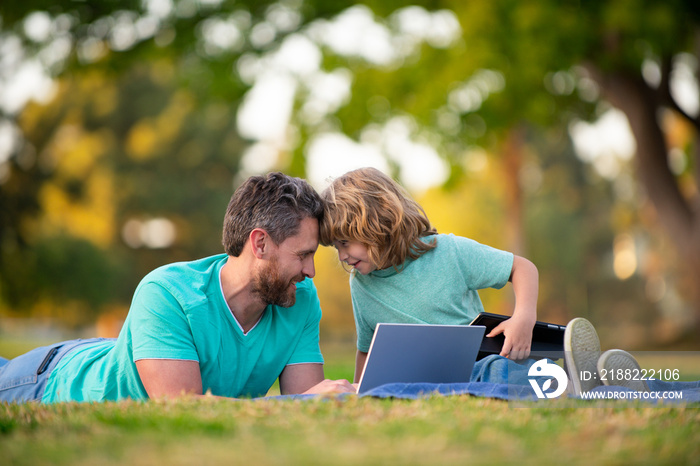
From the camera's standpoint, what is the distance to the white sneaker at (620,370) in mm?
2861

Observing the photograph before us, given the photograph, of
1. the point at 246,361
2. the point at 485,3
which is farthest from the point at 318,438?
the point at 485,3

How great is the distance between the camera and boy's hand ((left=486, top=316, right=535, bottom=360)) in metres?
3.31

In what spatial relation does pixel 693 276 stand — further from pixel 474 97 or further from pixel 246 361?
pixel 246 361

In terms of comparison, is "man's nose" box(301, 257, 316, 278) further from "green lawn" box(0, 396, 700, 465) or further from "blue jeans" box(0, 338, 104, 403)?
"blue jeans" box(0, 338, 104, 403)

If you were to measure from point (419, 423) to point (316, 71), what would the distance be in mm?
13706

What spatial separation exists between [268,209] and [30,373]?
1505 mm

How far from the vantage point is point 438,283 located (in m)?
3.73

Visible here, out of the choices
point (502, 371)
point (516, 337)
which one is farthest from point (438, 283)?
point (502, 371)

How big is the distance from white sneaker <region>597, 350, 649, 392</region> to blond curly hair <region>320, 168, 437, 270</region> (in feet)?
3.84

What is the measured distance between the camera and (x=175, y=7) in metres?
13.3

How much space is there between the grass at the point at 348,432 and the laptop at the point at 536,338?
857mm

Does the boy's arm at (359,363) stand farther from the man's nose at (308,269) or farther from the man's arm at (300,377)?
the man's nose at (308,269)

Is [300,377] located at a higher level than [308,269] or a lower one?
lower

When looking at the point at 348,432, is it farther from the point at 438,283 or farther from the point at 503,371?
the point at 438,283
